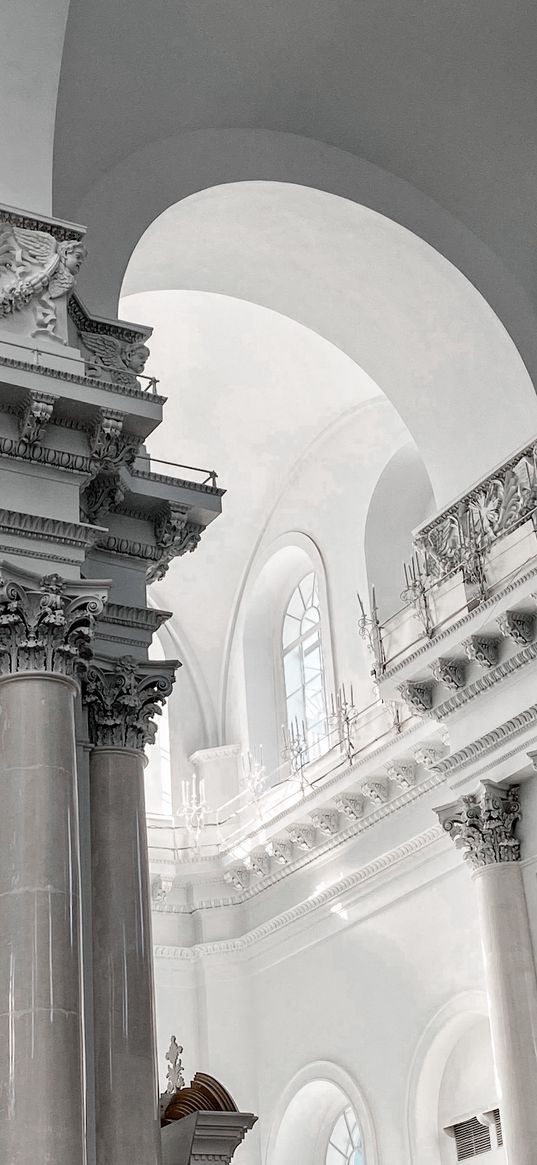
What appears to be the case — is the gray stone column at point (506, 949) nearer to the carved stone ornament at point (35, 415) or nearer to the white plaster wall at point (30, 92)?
the carved stone ornament at point (35, 415)

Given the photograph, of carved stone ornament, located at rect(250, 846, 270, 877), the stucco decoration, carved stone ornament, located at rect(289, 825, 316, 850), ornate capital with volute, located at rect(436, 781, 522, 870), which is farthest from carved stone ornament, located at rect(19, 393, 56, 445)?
carved stone ornament, located at rect(250, 846, 270, 877)

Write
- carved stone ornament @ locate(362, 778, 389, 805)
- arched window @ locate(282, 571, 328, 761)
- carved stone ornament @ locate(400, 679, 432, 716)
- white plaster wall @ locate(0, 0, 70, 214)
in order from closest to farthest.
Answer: white plaster wall @ locate(0, 0, 70, 214), carved stone ornament @ locate(400, 679, 432, 716), carved stone ornament @ locate(362, 778, 389, 805), arched window @ locate(282, 571, 328, 761)

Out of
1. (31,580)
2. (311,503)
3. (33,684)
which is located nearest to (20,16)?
(31,580)

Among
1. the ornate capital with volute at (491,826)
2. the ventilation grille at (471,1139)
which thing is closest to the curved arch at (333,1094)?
the ventilation grille at (471,1139)

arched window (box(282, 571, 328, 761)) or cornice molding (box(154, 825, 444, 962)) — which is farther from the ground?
arched window (box(282, 571, 328, 761))

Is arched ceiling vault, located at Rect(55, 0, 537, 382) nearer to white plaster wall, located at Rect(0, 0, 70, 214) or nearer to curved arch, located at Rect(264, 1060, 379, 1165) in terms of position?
white plaster wall, located at Rect(0, 0, 70, 214)

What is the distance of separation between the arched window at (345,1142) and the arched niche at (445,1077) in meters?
1.35

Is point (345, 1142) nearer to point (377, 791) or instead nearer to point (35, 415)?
point (377, 791)

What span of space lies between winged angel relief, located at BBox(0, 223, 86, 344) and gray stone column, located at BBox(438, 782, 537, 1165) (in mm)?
4892

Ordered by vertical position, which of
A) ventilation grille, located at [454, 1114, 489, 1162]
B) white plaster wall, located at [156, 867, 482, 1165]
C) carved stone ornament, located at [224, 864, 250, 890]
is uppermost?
carved stone ornament, located at [224, 864, 250, 890]

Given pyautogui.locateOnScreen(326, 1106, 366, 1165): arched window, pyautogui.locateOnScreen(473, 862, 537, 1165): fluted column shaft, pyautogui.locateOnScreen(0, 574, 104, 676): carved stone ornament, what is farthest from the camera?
pyautogui.locateOnScreen(326, 1106, 366, 1165): arched window

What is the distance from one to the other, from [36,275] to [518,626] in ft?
14.7

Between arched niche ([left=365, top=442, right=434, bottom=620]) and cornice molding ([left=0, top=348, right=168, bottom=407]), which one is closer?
cornice molding ([left=0, top=348, right=168, bottom=407])

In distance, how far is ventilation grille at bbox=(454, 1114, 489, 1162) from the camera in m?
13.5
